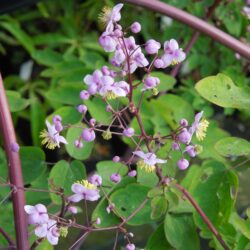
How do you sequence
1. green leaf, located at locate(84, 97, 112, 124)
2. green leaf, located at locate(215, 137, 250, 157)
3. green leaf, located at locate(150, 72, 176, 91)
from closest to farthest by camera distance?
1. green leaf, located at locate(215, 137, 250, 157)
2. green leaf, located at locate(84, 97, 112, 124)
3. green leaf, located at locate(150, 72, 176, 91)

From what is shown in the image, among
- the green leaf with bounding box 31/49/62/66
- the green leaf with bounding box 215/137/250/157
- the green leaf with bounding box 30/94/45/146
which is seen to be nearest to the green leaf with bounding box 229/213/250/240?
the green leaf with bounding box 215/137/250/157

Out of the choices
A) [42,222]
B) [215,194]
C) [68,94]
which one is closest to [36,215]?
[42,222]

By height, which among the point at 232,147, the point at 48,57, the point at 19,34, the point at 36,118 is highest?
the point at 232,147

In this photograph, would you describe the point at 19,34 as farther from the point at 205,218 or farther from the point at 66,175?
the point at 205,218

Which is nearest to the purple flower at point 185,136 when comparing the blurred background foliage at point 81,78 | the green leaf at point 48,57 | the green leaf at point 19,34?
the blurred background foliage at point 81,78

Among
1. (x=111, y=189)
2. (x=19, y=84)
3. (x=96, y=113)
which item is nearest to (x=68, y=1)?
(x=19, y=84)

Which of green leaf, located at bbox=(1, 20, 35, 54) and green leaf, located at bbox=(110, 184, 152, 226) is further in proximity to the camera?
green leaf, located at bbox=(1, 20, 35, 54)

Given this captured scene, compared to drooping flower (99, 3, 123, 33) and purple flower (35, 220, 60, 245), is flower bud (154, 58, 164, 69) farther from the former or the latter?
purple flower (35, 220, 60, 245)
